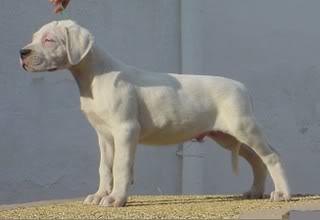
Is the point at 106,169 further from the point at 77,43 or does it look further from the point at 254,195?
the point at 254,195

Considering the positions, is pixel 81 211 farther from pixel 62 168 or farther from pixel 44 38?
pixel 62 168

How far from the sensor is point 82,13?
5.88 m

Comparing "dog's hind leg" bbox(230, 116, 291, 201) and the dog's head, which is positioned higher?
the dog's head

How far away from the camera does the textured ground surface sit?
350 cm

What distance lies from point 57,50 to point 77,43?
96 mm

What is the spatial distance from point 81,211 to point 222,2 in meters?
2.84

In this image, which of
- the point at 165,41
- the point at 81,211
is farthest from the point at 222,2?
the point at 81,211

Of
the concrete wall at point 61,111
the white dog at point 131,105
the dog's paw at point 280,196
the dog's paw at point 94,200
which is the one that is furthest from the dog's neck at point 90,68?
the concrete wall at point 61,111

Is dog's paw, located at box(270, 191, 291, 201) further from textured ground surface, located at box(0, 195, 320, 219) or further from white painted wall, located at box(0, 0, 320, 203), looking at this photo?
white painted wall, located at box(0, 0, 320, 203)

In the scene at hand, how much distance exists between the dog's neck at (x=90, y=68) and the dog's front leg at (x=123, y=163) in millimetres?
253

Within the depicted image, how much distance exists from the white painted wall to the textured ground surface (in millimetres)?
1415

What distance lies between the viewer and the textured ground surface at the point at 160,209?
138 inches

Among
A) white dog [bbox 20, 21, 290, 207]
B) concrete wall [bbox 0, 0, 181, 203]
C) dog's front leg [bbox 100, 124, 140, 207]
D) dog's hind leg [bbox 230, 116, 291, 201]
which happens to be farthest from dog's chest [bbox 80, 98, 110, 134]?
concrete wall [bbox 0, 0, 181, 203]

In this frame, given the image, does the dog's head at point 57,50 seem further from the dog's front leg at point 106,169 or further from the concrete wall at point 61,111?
the concrete wall at point 61,111
